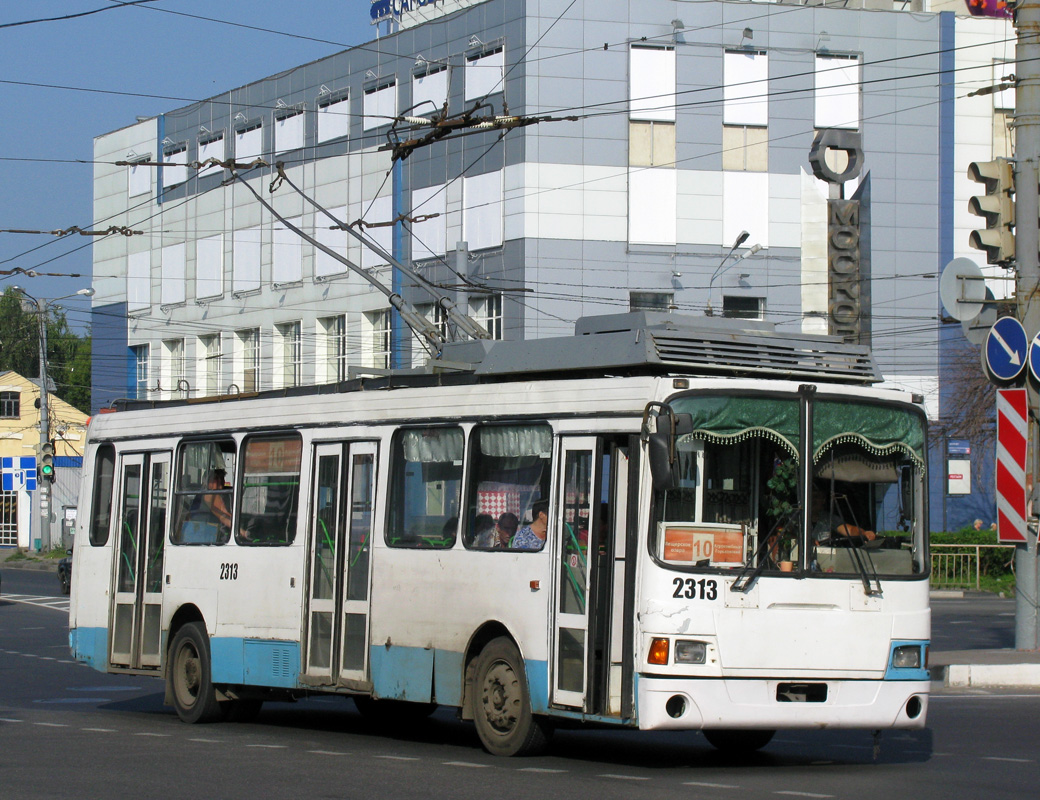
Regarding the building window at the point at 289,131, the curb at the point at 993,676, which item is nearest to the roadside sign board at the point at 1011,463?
the curb at the point at 993,676

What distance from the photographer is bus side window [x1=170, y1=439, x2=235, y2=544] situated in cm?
1401

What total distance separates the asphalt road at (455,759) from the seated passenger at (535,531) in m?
1.42

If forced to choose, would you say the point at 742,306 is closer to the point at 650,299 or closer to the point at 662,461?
the point at 650,299

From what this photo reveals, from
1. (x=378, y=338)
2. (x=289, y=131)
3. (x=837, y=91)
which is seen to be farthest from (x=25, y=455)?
(x=837, y=91)

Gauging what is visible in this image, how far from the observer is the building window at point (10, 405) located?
74.1 meters

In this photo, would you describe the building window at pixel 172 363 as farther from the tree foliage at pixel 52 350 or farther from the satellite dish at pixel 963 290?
the satellite dish at pixel 963 290

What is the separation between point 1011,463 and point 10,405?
64.2m

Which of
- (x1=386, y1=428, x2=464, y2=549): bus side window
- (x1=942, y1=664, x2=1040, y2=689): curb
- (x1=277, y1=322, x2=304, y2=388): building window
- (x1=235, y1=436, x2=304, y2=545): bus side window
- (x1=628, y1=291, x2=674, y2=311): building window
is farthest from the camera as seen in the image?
(x1=277, y1=322, x2=304, y2=388): building window

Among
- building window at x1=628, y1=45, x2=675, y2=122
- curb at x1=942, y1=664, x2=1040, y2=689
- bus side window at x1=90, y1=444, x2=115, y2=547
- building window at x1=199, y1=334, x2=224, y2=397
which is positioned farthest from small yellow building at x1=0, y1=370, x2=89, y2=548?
curb at x1=942, y1=664, x2=1040, y2=689

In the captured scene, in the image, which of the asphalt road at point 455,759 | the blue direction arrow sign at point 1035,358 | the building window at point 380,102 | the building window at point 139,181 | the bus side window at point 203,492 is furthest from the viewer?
the building window at point 139,181

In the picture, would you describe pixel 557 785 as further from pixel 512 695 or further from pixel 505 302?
pixel 505 302

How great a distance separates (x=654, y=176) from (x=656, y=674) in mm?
38782

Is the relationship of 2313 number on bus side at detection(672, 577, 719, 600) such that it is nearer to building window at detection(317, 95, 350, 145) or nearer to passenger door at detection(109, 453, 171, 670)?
passenger door at detection(109, 453, 171, 670)

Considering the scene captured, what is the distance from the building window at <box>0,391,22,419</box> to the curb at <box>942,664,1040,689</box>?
6402 centimetres
